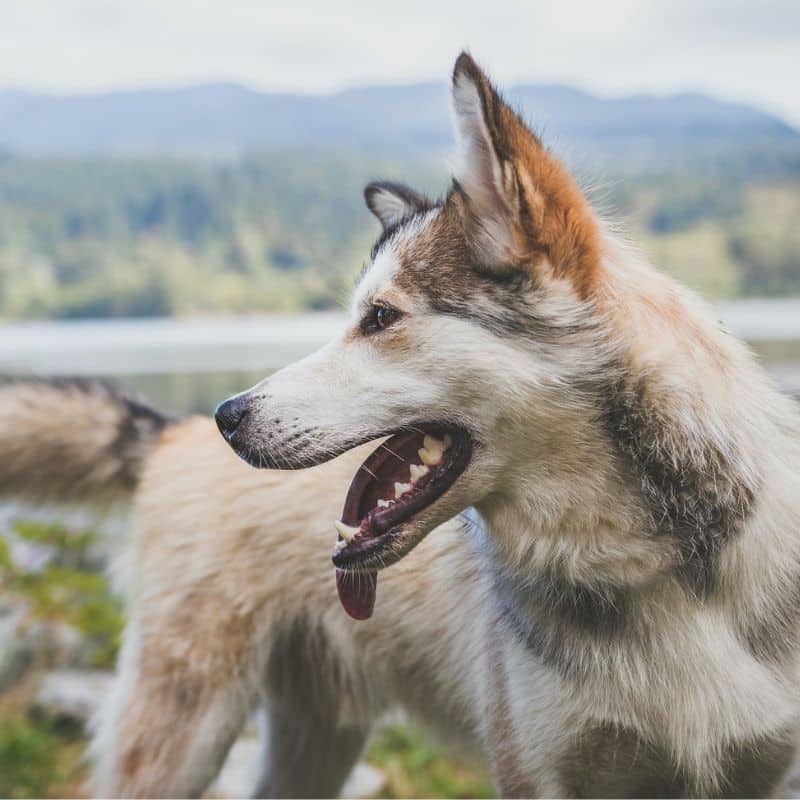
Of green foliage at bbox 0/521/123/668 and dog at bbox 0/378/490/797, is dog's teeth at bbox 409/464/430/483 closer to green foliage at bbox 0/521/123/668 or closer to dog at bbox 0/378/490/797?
dog at bbox 0/378/490/797

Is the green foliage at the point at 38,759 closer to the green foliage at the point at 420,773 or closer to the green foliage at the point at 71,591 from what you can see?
the green foliage at the point at 71,591

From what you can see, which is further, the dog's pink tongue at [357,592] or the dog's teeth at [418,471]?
the dog's pink tongue at [357,592]

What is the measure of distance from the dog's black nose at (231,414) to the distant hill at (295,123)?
23820 millimetres

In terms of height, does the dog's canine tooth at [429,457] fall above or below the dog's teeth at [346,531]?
above

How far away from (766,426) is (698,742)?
0.75 metres

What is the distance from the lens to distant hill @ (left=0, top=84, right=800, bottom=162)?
26766 millimetres

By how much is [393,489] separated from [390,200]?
0.95 m

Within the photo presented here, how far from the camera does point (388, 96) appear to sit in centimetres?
2891

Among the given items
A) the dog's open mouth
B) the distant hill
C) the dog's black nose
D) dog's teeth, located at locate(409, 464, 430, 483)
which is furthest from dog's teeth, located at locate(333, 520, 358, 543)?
the distant hill

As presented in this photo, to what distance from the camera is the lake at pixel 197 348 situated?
6910mm

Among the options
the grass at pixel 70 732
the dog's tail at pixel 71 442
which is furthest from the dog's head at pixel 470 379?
the grass at pixel 70 732

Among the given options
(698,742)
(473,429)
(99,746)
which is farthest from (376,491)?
(99,746)

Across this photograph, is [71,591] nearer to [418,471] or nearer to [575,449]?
[418,471]

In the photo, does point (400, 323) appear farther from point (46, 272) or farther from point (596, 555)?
point (46, 272)
